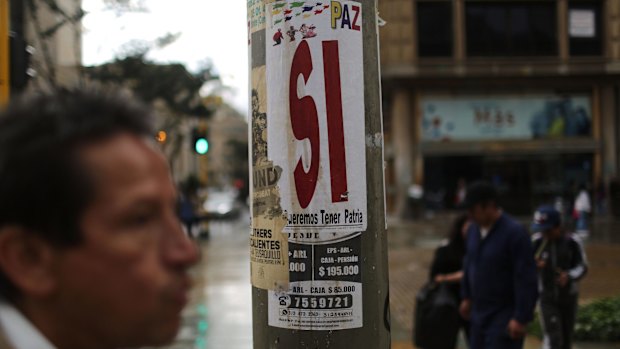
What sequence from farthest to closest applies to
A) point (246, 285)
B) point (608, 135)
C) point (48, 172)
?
point (608, 135)
point (246, 285)
point (48, 172)

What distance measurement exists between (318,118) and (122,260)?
2025 mm

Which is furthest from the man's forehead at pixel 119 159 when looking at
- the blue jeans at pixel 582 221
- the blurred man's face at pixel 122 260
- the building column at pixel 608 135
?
the building column at pixel 608 135

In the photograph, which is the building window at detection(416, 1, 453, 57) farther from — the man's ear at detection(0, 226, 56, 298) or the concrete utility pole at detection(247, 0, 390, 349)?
the man's ear at detection(0, 226, 56, 298)

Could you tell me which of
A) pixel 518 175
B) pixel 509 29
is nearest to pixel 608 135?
pixel 518 175

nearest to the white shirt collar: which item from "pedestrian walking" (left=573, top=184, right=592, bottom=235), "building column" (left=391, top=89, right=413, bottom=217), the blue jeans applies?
"pedestrian walking" (left=573, top=184, right=592, bottom=235)

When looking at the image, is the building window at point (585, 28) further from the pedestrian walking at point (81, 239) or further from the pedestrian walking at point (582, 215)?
the pedestrian walking at point (81, 239)

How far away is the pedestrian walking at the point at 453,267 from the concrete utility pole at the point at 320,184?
9.71ft

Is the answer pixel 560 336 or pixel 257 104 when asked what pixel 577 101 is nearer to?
pixel 560 336

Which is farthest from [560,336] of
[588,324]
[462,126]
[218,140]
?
[218,140]

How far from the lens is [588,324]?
27.0 feet

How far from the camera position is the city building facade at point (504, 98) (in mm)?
31453

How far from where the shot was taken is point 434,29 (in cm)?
3192

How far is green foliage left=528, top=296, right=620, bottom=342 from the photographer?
798 centimetres

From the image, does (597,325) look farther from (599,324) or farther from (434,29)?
(434,29)
